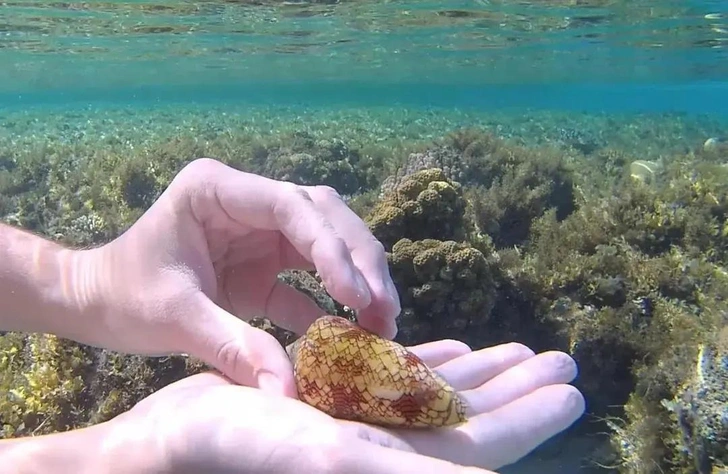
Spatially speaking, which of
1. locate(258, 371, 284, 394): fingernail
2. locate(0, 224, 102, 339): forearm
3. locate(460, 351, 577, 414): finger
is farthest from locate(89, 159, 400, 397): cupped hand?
locate(460, 351, 577, 414): finger

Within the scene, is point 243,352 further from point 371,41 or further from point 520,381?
point 371,41

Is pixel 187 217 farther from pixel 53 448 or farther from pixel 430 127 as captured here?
pixel 430 127

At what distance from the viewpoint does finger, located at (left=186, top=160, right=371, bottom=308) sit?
2080mm

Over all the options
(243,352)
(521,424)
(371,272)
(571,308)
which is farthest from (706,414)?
(243,352)

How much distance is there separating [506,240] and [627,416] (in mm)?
3480

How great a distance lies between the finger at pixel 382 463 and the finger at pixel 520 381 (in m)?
0.61

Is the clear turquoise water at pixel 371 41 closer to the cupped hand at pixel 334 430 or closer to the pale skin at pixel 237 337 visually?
the pale skin at pixel 237 337

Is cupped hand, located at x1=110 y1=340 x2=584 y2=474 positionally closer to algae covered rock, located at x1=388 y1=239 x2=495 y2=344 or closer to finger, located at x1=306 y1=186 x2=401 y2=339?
finger, located at x1=306 y1=186 x2=401 y2=339

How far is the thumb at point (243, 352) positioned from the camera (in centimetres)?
209

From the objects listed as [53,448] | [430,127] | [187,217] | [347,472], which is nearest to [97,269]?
[187,217]

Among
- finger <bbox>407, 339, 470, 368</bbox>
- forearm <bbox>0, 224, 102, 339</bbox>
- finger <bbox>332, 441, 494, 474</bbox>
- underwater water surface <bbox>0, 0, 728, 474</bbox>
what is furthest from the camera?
underwater water surface <bbox>0, 0, 728, 474</bbox>

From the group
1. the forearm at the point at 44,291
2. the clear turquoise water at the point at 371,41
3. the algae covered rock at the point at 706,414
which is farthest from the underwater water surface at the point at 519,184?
the forearm at the point at 44,291

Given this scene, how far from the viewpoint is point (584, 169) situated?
15164mm

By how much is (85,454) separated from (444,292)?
3949mm
